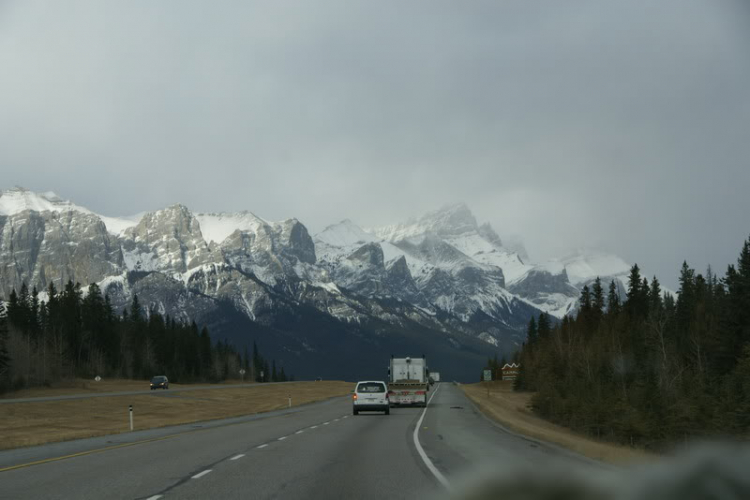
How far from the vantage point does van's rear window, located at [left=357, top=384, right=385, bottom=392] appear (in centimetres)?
4716

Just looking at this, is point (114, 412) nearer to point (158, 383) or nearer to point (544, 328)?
point (158, 383)

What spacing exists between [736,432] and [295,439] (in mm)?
18051

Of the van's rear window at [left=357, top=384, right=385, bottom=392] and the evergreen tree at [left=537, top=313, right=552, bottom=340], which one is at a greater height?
the evergreen tree at [left=537, top=313, right=552, bottom=340]

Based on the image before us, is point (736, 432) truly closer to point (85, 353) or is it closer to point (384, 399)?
point (384, 399)

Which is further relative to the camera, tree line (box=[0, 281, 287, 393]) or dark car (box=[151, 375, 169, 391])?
tree line (box=[0, 281, 287, 393])

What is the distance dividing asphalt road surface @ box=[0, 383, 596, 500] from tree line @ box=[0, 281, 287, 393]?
8431 cm

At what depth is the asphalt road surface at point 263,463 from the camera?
1405 centimetres

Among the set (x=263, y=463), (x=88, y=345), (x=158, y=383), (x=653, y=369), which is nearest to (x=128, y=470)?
(x=263, y=463)

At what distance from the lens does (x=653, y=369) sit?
67.8m

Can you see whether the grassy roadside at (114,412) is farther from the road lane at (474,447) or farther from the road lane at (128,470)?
the road lane at (128,470)

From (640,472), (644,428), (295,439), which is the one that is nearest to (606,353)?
(644,428)

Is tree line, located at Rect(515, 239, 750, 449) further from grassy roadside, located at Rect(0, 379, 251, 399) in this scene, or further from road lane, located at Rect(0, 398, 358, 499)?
grassy roadside, located at Rect(0, 379, 251, 399)

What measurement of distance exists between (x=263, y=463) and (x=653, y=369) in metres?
55.9

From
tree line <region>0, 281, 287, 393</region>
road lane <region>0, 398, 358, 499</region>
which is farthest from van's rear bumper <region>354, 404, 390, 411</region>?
tree line <region>0, 281, 287, 393</region>
